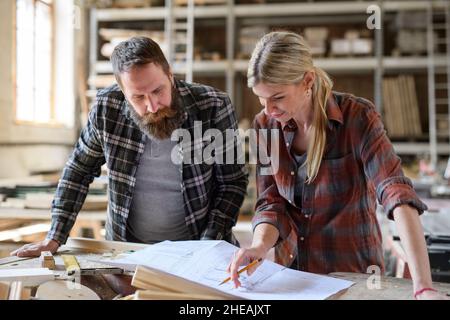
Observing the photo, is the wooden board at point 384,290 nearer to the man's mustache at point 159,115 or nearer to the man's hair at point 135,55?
the man's mustache at point 159,115

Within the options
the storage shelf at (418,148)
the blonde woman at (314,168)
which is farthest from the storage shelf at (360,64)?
the blonde woman at (314,168)

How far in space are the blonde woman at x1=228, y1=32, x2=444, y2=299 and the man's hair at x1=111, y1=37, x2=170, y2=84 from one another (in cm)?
40

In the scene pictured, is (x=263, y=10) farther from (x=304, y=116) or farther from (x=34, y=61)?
(x=304, y=116)

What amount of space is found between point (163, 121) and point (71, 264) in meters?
0.61

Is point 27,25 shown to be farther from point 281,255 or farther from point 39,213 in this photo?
point 281,255

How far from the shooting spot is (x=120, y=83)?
6.05ft

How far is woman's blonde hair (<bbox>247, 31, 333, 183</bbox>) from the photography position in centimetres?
149

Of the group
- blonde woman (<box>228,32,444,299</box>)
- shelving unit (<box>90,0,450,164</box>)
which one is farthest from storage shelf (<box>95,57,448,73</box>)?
blonde woman (<box>228,32,444,299</box>)

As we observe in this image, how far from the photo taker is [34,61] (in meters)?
7.00

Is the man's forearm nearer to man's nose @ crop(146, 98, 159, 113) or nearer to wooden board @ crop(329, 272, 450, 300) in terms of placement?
wooden board @ crop(329, 272, 450, 300)

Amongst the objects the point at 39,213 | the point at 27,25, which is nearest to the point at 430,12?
the point at 27,25
